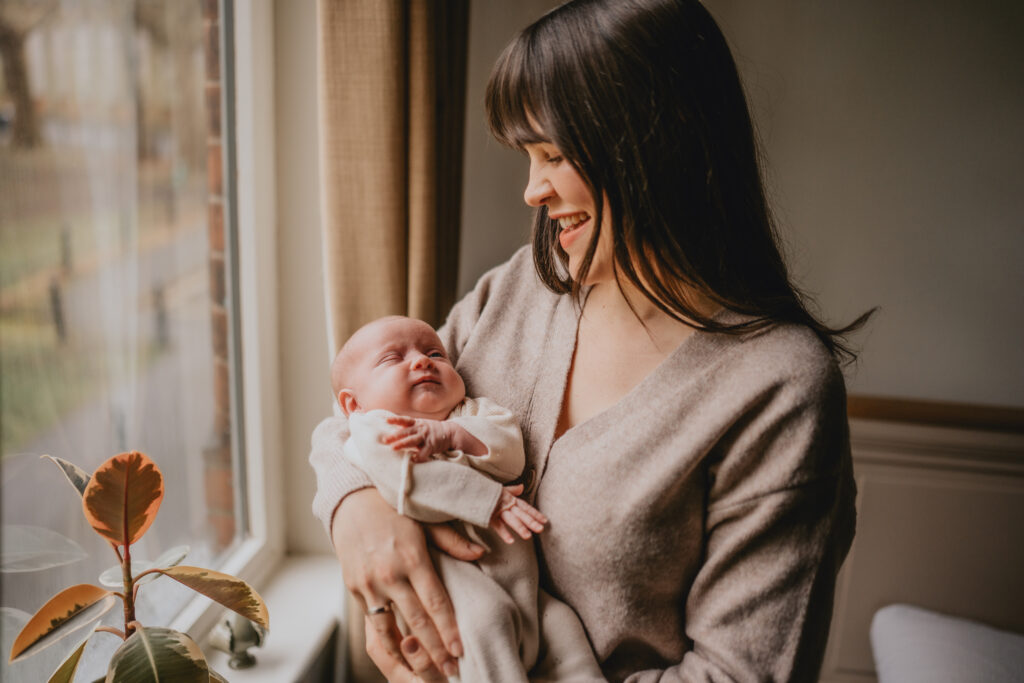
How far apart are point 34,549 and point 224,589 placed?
1.20ft

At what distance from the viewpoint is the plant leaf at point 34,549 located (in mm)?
923

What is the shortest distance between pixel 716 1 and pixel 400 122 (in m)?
0.79

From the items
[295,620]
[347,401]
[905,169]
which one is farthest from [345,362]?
[905,169]

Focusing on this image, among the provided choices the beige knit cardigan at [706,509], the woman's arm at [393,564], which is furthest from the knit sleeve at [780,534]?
the woman's arm at [393,564]

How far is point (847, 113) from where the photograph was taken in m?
1.49

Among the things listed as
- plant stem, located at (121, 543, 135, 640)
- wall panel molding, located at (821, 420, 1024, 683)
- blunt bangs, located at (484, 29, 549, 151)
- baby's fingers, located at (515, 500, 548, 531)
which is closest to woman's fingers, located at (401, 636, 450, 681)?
baby's fingers, located at (515, 500, 548, 531)

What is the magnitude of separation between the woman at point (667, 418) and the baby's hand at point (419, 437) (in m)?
0.11

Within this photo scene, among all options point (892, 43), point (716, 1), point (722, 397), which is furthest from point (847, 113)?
point (722, 397)

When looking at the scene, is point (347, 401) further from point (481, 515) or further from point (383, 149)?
point (383, 149)

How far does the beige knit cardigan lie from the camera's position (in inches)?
31.7

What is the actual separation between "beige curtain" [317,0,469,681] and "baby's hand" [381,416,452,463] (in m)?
0.37

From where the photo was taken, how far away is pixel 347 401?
105cm

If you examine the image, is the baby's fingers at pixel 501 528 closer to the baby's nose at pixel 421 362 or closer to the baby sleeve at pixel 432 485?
the baby sleeve at pixel 432 485

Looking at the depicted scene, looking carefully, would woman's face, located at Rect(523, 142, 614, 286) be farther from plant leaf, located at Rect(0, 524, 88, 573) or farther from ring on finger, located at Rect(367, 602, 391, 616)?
plant leaf, located at Rect(0, 524, 88, 573)
